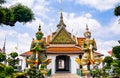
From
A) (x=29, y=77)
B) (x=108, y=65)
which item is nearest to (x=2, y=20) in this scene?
(x=29, y=77)

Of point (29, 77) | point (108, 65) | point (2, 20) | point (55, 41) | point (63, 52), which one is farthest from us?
point (55, 41)

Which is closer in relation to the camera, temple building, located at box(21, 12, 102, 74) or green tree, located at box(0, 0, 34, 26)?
green tree, located at box(0, 0, 34, 26)

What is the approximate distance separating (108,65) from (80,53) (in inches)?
164

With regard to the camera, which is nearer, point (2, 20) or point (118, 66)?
point (2, 20)

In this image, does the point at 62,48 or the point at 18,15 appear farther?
the point at 62,48

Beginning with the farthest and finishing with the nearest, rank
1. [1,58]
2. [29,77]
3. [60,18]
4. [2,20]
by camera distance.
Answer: [60,18] < [1,58] < [29,77] < [2,20]

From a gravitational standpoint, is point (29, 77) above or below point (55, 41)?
below

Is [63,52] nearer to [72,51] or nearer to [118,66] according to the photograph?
[72,51]

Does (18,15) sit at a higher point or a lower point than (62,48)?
higher

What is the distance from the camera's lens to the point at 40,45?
1873 cm

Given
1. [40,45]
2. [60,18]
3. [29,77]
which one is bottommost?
[29,77]

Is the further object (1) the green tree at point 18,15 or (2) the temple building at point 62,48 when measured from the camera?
(2) the temple building at point 62,48

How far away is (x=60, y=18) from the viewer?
31.1 meters

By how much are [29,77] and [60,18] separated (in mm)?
18622
